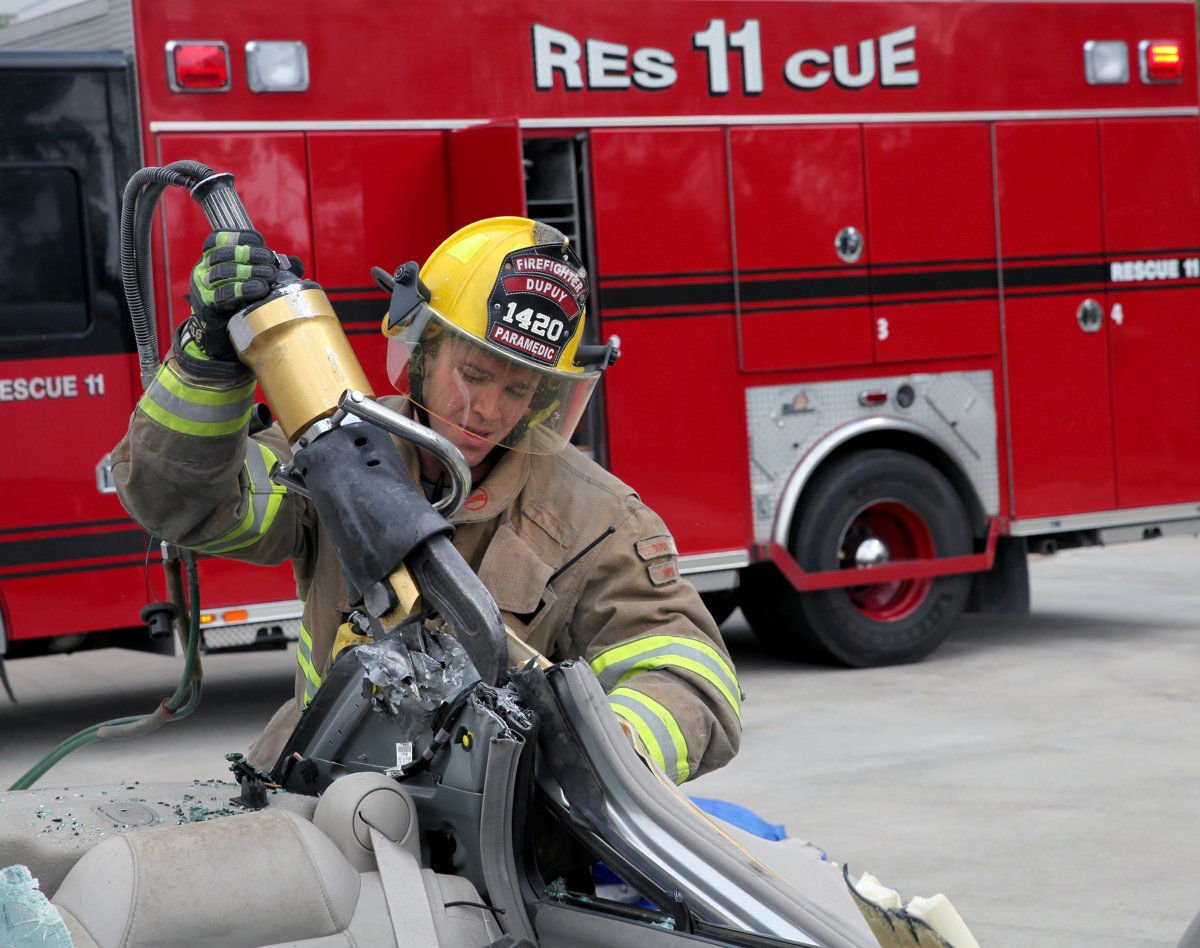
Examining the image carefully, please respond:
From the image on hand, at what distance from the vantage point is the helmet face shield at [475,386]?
2.51 metres

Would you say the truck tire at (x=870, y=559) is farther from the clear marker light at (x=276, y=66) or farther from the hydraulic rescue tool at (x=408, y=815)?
the hydraulic rescue tool at (x=408, y=815)

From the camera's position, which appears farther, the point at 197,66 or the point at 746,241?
the point at 746,241

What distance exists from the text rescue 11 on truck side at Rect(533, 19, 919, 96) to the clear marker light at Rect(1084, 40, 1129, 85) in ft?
3.36

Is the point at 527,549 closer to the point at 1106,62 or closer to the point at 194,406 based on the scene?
the point at 194,406

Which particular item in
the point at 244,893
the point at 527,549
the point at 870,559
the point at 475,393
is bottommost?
the point at 870,559

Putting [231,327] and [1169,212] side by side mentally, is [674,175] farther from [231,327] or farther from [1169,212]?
[231,327]

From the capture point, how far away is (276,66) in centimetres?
693

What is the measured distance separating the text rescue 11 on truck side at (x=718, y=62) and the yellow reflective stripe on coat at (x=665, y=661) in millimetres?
5373

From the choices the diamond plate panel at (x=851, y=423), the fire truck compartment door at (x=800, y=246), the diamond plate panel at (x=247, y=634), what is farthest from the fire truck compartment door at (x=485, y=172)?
the diamond plate panel at (x=247, y=634)

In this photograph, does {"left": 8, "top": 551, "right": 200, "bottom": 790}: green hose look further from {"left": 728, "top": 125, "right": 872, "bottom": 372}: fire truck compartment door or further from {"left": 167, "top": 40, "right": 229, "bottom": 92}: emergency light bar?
{"left": 728, "top": 125, "right": 872, "bottom": 372}: fire truck compartment door

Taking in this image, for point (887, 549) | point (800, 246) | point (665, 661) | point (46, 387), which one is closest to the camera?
point (665, 661)

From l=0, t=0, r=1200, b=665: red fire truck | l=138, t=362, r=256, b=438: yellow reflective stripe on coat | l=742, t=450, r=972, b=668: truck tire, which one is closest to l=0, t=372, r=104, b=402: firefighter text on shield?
l=0, t=0, r=1200, b=665: red fire truck

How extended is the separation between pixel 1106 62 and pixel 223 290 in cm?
729

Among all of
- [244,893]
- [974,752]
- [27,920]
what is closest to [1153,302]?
[974,752]
